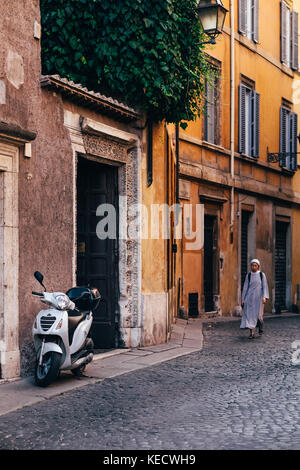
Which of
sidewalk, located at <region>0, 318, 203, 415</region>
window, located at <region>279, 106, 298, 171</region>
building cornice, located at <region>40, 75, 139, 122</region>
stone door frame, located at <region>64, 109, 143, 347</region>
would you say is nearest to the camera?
sidewalk, located at <region>0, 318, 203, 415</region>

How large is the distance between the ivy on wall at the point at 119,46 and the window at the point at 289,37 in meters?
12.0

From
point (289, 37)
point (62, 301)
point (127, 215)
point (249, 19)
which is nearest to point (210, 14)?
point (127, 215)

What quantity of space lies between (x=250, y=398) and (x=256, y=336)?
633 cm

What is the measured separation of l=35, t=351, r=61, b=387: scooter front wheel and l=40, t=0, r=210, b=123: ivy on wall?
4.42m

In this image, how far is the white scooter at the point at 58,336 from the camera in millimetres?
7621

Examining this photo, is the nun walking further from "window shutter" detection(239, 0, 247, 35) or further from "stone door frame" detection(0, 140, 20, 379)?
"window shutter" detection(239, 0, 247, 35)

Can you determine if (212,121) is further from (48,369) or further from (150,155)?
(48,369)

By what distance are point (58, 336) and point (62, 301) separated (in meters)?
0.39

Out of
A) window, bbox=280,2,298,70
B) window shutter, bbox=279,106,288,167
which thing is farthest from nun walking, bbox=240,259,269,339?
window, bbox=280,2,298,70

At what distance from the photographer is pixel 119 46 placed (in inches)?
406

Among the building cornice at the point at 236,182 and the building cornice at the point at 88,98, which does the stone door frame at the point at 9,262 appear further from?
the building cornice at the point at 236,182

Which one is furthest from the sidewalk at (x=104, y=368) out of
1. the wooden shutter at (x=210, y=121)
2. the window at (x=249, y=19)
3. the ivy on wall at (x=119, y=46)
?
the window at (x=249, y=19)

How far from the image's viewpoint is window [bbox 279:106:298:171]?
866 inches
